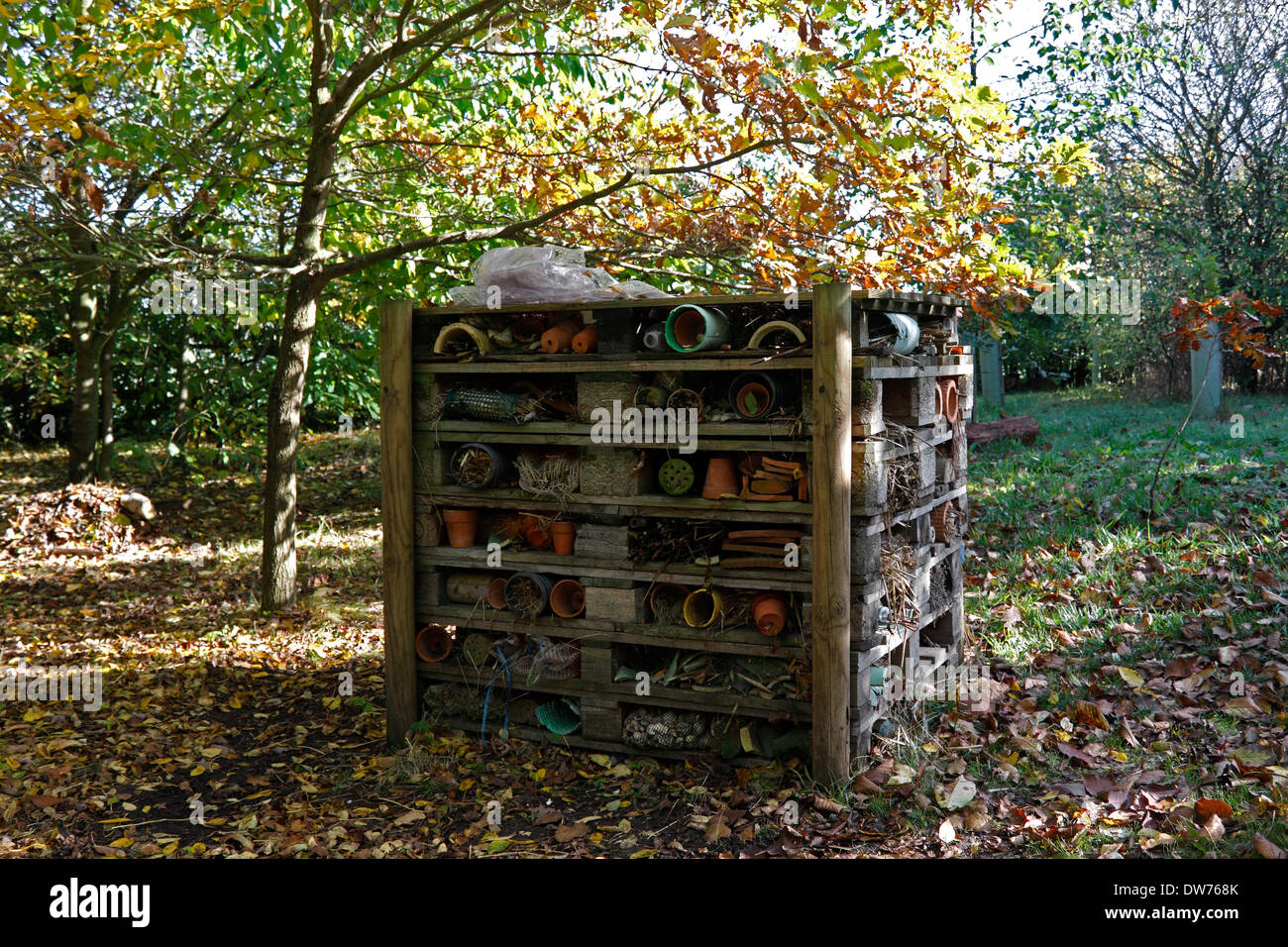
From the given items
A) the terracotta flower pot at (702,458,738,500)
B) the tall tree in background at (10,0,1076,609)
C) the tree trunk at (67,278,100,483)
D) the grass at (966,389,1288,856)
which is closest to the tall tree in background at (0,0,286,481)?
the tall tree in background at (10,0,1076,609)

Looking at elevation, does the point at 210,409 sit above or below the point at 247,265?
below

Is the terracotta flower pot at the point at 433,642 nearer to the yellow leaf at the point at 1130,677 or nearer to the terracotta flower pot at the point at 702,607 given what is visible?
the terracotta flower pot at the point at 702,607

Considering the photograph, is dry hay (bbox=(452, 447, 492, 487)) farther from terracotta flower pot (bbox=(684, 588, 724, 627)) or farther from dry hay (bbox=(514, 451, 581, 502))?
terracotta flower pot (bbox=(684, 588, 724, 627))

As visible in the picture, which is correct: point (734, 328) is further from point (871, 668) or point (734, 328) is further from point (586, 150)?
point (586, 150)

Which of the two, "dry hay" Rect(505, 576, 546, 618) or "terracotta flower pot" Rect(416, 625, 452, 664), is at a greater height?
"dry hay" Rect(505, 576, 546, 618)

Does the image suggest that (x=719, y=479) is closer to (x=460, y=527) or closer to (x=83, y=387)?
(x=460, y=527)

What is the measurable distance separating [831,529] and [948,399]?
1.53 m

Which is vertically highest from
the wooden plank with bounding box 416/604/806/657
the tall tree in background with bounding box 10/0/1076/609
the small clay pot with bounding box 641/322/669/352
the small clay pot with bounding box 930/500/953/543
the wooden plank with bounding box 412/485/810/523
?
the tall tree in background with bounding box 10/0/1076/609

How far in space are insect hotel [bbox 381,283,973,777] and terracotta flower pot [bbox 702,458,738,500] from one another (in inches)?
0.5

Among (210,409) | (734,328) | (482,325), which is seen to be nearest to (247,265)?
(482,325)

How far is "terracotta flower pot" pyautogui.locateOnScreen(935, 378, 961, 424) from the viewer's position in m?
5.26

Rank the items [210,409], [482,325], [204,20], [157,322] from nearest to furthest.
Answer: [482,325], [204,20], [210,409], [157,322]

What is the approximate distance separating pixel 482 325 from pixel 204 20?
10.7 feet

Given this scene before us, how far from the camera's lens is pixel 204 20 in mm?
6441
